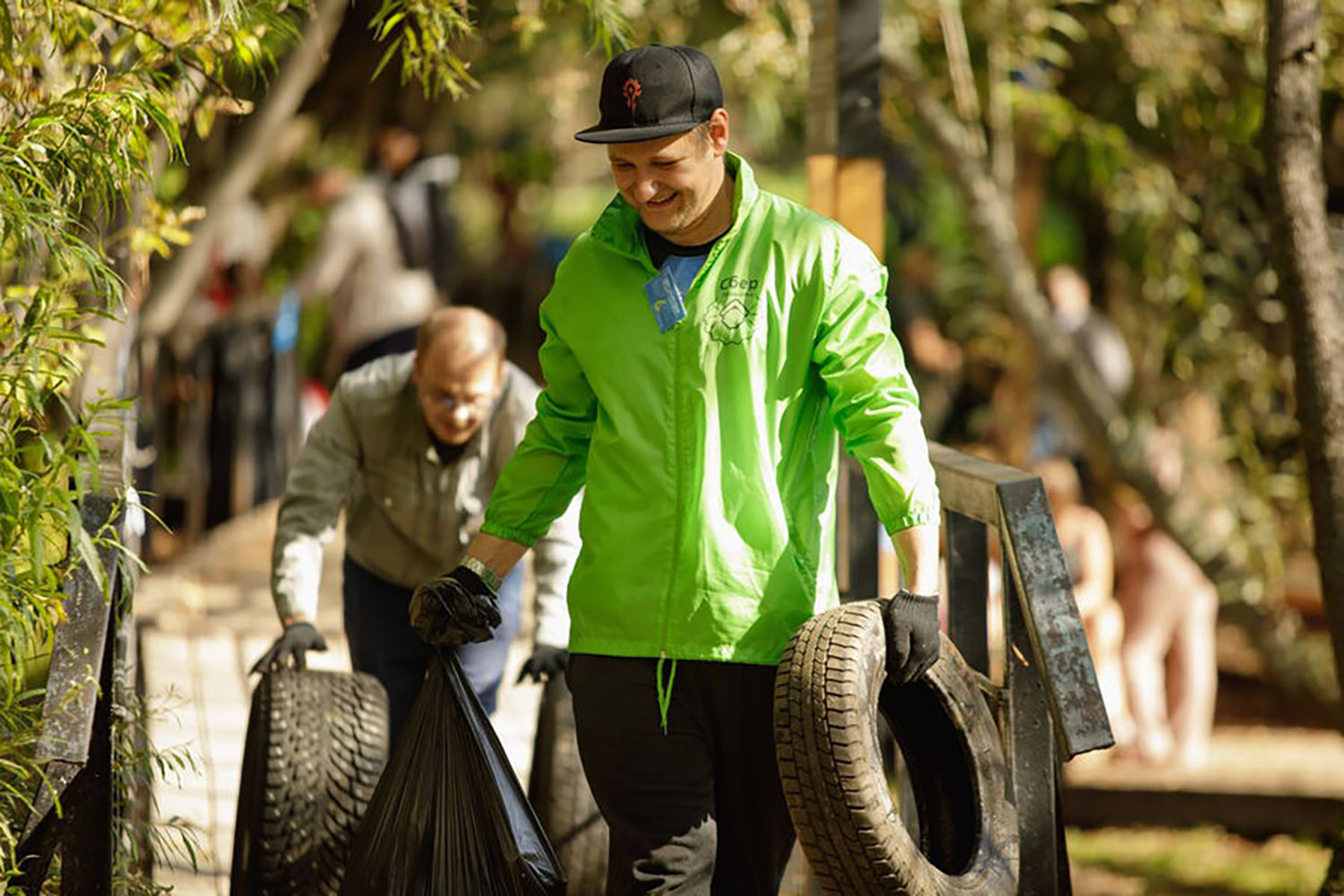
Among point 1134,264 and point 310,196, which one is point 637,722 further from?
point 310,196

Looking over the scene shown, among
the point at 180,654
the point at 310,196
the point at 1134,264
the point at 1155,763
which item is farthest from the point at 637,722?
the point at 310,196

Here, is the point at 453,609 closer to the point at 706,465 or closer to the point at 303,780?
the point at 706,465

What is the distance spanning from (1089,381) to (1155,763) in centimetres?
278

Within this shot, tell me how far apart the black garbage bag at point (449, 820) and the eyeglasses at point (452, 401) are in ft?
3.74

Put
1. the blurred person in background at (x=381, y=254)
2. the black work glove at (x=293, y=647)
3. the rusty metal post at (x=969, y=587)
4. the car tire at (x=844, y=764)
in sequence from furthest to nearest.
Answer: the blurred person in background at (x=381, y=254)
the black work glove at (x=293, y=647)
the rusty metal post at (x=969, y=587)
the car tire at (x=844, y=764)

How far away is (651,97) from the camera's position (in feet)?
11.5

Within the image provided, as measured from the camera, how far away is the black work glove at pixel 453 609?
386cm

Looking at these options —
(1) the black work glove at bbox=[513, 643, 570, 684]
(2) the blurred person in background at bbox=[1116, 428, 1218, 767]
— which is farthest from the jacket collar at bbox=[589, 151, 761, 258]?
(2) the blurred person in background at bbox=[1116, 428, 1218, 767]

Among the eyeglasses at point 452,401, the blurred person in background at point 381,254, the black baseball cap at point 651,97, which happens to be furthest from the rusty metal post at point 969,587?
the blurred person in background at point 381,254

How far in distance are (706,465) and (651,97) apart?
0.68 meters

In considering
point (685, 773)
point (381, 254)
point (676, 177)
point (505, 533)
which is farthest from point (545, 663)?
point (381, 254)

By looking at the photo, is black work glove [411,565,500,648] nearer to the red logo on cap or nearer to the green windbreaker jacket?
the green windbreaker jacket

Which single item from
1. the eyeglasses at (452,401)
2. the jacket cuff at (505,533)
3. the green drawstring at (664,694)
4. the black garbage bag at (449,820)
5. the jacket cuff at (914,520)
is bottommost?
the black garbage bag at (449,820)

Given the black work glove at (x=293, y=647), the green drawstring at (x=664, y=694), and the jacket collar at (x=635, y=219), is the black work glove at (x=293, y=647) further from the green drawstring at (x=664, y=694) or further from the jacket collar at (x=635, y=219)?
the jacket collar at (x=635, y=219)
